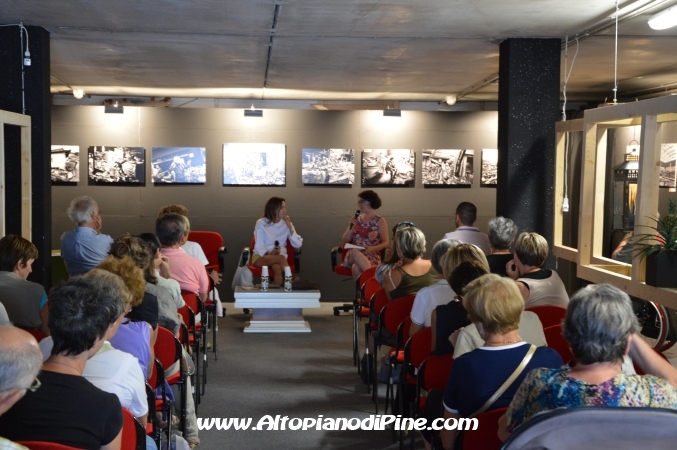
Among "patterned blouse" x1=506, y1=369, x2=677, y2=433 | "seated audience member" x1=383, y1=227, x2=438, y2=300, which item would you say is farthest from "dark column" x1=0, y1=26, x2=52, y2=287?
"patterned blouse" x1=506, y1=369, x2=677, y2=433

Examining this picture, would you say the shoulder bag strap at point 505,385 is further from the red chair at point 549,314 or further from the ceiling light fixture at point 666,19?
the ceiling light fixture at point 666,19

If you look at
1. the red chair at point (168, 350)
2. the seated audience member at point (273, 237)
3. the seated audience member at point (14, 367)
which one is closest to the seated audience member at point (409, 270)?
the red chair at point (168, 350)

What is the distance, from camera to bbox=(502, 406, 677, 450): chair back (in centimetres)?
151

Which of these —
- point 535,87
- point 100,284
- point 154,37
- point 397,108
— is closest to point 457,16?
point 535,87

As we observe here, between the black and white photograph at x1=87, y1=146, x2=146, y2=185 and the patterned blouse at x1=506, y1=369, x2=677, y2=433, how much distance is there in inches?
349

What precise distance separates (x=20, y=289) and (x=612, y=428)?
3.69 metres

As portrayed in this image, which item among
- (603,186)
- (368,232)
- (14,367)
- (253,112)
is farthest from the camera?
(253,112)

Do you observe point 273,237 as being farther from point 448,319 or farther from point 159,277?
point 448,319

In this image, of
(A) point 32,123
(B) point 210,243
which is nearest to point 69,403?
(A) point 32,123

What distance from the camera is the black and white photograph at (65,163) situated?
10367mm

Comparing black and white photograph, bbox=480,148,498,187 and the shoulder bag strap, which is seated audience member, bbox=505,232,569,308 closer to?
the shoulder bag strap

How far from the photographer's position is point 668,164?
391 inches

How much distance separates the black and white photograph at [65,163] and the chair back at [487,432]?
876 cm

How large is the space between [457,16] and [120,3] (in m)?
2.43
